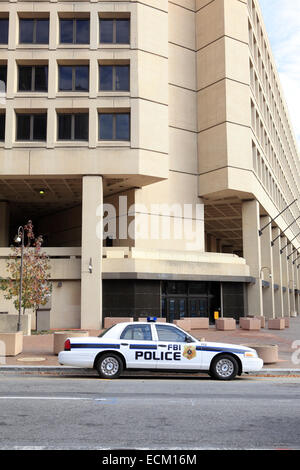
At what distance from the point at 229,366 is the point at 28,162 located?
22442 millimetres

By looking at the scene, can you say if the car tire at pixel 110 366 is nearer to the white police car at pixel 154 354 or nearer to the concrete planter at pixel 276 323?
the white police car at pixel 154 354

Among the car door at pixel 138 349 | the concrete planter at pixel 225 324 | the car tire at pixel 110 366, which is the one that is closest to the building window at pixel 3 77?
the concrete planter at pixel 225 324

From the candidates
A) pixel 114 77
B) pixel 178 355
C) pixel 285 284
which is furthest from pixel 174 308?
pixel 285 284

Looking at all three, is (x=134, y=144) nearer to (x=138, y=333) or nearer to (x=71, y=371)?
(x=71, y=371)

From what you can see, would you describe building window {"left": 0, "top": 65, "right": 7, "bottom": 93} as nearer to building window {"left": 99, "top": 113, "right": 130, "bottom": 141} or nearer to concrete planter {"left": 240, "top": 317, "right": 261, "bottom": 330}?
building window {"left": 99, "top": 113, "right": 130, "bottom": 141}

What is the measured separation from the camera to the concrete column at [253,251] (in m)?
36.7

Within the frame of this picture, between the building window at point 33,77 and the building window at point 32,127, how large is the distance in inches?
73.9

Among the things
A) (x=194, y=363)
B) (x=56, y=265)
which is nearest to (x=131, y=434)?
(x=194, y=363)

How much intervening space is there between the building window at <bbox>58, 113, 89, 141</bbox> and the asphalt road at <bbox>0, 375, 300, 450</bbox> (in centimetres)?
2216

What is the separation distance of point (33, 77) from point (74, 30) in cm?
438

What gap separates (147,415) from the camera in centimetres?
794

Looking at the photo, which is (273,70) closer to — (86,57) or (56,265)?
(86,57)

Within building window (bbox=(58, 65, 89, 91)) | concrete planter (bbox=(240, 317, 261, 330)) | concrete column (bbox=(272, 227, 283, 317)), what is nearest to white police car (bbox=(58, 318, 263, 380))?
concrete planter (bbox=(240, 317, 261, 330))

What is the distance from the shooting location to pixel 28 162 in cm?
3083
